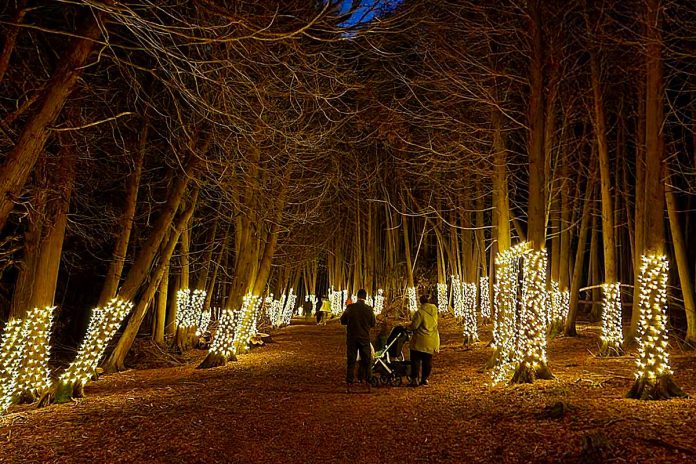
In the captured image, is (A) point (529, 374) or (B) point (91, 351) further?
(B) point (91, 351)

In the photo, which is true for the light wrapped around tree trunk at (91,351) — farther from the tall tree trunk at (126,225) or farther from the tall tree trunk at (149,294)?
the tall tree trunk at (149,294)

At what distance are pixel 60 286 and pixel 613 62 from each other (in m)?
21.9

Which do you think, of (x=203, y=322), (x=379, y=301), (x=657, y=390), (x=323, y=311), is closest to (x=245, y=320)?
(x=203, y=322)

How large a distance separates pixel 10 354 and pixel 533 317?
355 inches

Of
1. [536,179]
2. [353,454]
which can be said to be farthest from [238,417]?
[536,179]

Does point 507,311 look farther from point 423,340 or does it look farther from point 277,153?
point 277,153

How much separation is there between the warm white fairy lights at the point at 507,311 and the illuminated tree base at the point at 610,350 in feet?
9.55

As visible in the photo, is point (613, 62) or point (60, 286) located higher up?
point (613, 62)

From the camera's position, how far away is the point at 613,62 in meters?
14.5

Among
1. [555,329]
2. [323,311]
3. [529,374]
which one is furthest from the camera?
[323,311]

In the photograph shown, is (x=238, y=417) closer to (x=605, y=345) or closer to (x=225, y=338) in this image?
(x=225, y=338)

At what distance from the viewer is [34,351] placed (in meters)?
8.85

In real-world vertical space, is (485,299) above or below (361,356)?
above

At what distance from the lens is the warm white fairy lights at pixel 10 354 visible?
841 centimetres
